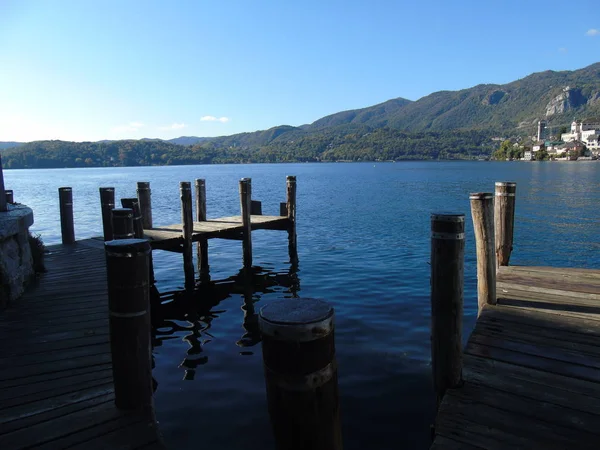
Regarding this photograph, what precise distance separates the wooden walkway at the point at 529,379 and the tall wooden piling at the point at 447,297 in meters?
0.21

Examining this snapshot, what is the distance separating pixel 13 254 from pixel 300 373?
6809mm

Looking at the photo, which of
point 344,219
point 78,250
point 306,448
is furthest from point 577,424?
point 344,219

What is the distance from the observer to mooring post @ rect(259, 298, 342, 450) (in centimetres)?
229

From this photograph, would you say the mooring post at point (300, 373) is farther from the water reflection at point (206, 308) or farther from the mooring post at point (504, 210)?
the mooring post at point (504, 210)

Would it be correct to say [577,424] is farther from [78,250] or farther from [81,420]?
[78,250]

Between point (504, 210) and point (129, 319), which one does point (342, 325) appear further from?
point (129, 319)

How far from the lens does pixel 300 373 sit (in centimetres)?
230

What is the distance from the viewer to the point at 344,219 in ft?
96.2

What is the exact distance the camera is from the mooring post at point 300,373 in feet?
7.51

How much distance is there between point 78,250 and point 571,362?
38.4ft

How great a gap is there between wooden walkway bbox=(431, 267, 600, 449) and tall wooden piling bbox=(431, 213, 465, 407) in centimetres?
21

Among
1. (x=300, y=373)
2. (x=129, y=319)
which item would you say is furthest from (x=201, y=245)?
(x=300, y=373)

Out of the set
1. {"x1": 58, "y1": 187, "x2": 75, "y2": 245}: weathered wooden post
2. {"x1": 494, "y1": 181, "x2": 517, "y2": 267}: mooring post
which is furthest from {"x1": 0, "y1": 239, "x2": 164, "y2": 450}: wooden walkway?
{"x1": 494, "y1": 181, "x2": 517, "y2": 267}: mooring post

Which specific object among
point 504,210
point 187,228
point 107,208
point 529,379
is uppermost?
point 107,208
